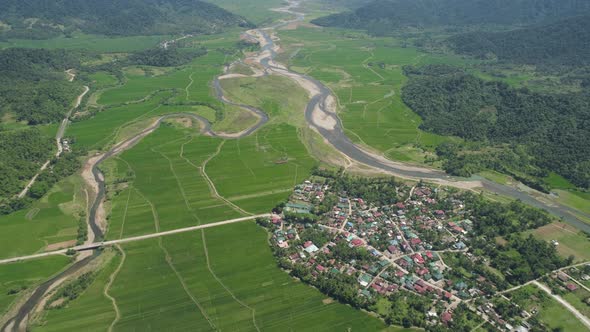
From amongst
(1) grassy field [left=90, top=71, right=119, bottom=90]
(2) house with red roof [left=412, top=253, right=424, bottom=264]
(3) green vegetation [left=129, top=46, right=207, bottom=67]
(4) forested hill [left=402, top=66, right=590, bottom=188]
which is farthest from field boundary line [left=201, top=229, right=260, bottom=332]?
(3) green vegetation [left=129, top=46, right=207, bottom=67]

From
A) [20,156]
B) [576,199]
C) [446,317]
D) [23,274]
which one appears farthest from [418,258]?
[20,156]

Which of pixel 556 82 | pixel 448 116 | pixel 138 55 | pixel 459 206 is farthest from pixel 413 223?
pixel 138 55

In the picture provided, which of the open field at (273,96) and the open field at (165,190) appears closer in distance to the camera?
the open field at (165,190)

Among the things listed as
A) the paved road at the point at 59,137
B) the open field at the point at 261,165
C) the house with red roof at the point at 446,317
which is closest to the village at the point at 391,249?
the house with red roof at the point at 446,317

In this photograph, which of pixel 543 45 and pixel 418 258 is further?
pixel 543 45

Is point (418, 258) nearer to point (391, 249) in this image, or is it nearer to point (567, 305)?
point (391, 249)

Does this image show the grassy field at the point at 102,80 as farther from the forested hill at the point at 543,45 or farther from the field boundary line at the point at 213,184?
the forested hill at the point at 543,45
